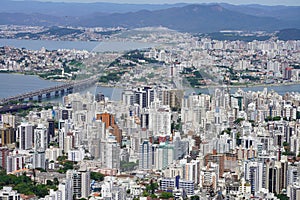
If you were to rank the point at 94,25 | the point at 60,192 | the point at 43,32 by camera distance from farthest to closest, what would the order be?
the point at 94,25, the point at 43,32, the point at 60,192

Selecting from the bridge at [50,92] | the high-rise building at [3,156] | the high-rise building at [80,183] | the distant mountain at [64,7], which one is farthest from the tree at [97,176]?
the distant mountain at [64,7]

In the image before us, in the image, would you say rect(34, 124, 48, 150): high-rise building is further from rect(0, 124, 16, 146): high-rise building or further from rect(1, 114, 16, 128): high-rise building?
rect(1, 114, 16, 128): high-rise building

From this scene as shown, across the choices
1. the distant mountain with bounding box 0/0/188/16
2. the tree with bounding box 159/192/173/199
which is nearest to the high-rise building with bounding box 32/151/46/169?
the tree with bounding box 159/192/173/199

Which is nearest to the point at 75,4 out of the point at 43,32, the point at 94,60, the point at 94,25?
the point at 94,25

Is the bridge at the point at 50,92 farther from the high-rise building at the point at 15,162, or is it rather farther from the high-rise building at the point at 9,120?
the high-rise building at the point at 15,162

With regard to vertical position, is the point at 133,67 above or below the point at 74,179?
above

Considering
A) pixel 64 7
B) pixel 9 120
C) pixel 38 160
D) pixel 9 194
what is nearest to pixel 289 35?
pixel 9 120

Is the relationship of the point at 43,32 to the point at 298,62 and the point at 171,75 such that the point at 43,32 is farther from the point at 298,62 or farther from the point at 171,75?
the point at 171,75

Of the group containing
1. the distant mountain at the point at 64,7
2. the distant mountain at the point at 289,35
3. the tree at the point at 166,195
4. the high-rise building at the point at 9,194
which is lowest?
the tree at the point at 166,195

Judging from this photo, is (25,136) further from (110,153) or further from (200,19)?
(200,19)
